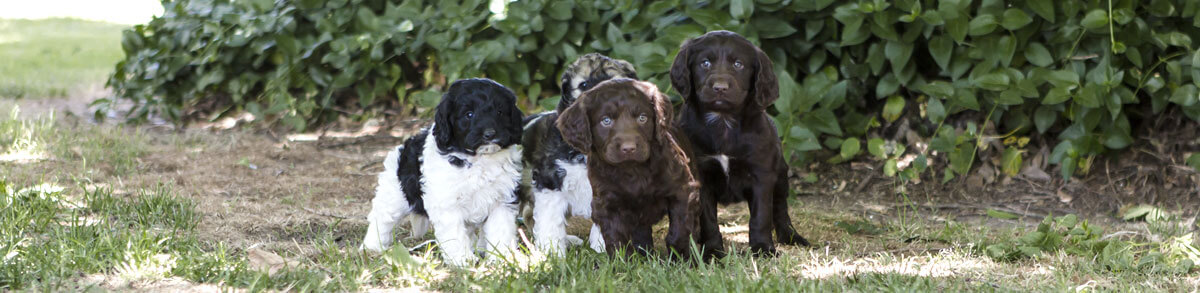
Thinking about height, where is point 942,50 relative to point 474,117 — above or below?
below

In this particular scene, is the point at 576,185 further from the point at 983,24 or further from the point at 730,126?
the point at 983,24

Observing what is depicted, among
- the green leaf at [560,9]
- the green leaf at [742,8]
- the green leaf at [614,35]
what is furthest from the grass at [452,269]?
the green leaf at [560,9]

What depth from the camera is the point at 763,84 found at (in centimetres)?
441

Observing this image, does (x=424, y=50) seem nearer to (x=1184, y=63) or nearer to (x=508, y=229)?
(x=508, y=229)

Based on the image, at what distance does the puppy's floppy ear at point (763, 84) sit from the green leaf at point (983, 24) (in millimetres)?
1669

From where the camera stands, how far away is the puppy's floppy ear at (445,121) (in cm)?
433

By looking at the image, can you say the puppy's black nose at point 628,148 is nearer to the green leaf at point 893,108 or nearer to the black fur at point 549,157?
the black fur at point 549,157

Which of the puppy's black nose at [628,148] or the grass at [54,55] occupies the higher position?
the puppy's black nose at [628,148]

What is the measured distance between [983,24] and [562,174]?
2416 mm

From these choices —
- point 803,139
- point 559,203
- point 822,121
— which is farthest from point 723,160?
point 822,121

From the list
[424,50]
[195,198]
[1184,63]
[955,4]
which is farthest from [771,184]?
[424,50]

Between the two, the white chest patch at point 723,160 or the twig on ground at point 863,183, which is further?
the twig on ground at point 863,183

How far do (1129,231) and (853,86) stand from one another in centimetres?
169

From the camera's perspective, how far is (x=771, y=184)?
4.51m
